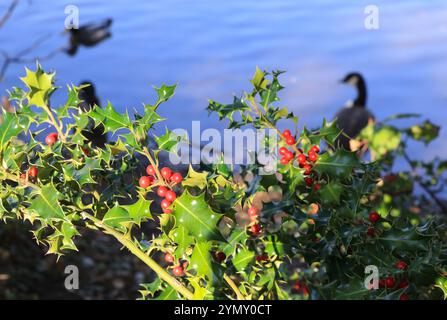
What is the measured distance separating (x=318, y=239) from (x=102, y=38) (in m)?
9.00

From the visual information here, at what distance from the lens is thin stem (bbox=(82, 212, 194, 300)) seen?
1637mm

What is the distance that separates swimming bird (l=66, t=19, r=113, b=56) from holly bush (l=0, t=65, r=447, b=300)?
872cm

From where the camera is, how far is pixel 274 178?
1.82 m

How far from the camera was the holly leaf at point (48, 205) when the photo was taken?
1542 millimetres

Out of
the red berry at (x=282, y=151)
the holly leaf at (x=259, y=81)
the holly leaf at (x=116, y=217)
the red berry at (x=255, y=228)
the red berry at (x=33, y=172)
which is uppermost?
the holly leaf at (x=259, y=81)

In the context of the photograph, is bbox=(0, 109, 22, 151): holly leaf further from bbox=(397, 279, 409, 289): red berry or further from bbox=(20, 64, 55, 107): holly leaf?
bbox=(397, 279, 409, 289): red berry

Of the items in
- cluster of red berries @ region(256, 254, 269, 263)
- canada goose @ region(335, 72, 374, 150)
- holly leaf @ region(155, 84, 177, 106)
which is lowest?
canada goose @ region(335, 72, 374, 150)

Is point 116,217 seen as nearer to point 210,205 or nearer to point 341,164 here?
point 210,205

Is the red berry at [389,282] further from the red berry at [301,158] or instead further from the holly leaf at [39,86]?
the holly leaf at [39,86]

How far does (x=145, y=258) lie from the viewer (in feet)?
5.59

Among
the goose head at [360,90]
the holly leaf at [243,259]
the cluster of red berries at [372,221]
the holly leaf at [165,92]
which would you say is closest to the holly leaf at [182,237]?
the holly leaf at [243,259]

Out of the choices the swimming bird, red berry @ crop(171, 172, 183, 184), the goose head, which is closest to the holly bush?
red berry @ crop(171, 172, 183, 184)

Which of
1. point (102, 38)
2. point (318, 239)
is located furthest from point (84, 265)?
point (102, 38)

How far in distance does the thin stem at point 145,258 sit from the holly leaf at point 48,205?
10 centimetres
